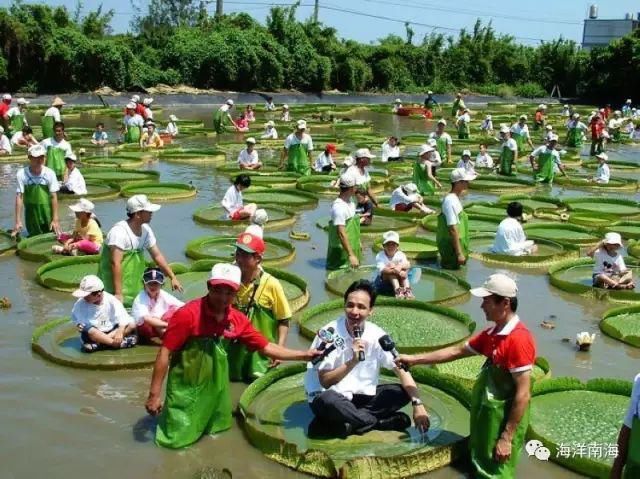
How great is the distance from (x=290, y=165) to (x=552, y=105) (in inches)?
1530

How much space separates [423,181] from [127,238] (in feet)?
32.3

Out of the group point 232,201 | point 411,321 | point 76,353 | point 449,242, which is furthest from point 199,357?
point 232,201

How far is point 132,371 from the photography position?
7270 mm

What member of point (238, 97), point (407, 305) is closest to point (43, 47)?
point (238, 97)

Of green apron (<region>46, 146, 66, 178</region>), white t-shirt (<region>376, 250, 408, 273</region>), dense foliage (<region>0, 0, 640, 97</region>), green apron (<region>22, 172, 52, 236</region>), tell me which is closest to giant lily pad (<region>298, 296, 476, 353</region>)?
white t-shirt (<region>376, 250, 408, 273</region>)

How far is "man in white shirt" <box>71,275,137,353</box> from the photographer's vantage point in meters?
7.48

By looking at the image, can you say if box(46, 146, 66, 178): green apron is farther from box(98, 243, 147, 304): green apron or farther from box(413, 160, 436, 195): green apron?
box(98, 243, 147, 304): green apron

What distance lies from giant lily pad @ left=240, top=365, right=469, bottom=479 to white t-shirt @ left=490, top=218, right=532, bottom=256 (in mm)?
5428

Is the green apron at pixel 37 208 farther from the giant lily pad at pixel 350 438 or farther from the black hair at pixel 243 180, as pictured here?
the giant lily pad at pixel 350 438

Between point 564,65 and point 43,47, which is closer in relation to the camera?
point 43,47

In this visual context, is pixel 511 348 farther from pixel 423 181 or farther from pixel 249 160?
pixel 249 160

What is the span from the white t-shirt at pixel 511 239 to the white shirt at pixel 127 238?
19.4 feet

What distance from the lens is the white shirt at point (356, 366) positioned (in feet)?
18.3

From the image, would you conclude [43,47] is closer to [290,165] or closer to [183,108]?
[183,108]
